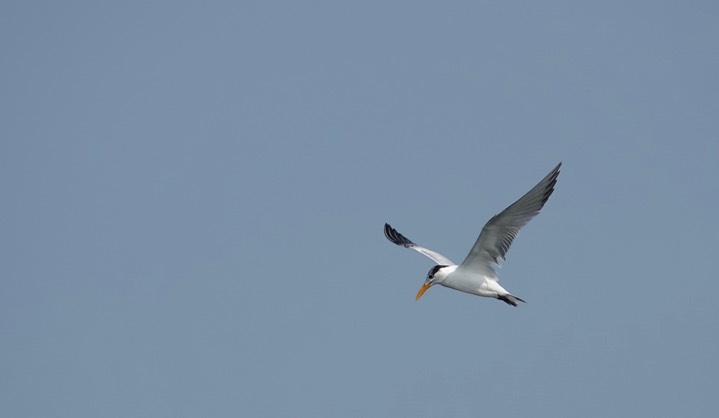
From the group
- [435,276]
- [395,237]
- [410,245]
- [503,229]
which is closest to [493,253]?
[503,229]

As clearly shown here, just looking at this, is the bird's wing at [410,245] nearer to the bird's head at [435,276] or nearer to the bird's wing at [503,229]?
the bird's head at [435,276]

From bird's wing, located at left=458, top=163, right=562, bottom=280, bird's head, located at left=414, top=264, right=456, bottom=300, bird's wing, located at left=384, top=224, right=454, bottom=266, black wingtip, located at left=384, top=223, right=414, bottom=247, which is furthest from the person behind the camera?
black wingtip, located at left=384, top=223, right=414, bottom=247

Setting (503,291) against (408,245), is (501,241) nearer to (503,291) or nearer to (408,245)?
(503,291)

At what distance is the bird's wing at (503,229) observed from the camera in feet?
60.7

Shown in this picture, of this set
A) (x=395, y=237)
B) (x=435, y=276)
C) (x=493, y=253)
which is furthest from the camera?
(x=395, y=237)

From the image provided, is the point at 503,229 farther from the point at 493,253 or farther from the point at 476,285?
the point at 476,285

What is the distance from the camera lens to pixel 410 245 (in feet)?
82.9

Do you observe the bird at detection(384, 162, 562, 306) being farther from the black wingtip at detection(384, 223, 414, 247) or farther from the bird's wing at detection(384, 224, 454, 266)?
the black wingtip at detection(384, 223, 414, 247)

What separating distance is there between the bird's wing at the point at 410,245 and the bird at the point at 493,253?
947 millimetres

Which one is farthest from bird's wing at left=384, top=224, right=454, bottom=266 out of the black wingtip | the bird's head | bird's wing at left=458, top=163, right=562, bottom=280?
bird's wing at left=458, top=163, right=562, bottom=280

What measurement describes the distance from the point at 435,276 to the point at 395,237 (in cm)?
522

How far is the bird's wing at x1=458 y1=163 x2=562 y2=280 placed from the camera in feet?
60.7

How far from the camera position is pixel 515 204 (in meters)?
18.7

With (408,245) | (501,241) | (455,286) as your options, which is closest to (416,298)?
(455,286)
